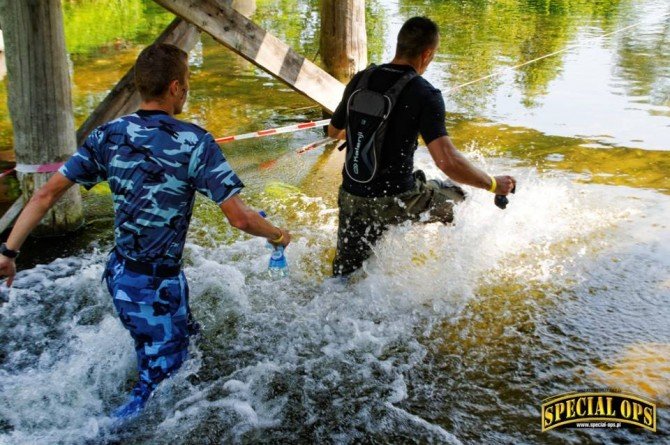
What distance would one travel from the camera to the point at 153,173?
2.94 metres

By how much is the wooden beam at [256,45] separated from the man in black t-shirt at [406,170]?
216 cm

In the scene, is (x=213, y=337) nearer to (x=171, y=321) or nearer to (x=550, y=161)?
(x=171, y=321)

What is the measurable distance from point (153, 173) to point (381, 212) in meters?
1.73

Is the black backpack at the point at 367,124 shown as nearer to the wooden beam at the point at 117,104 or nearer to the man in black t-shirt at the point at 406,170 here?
the man in black t-shirt at the point at 406,170

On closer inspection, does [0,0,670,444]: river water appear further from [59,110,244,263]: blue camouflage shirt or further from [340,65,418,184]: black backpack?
[59,110,244,263]: blue camouflage shirt

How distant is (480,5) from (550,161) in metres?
13.3

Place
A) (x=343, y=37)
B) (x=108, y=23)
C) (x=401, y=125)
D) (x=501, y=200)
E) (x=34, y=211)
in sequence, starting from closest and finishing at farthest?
(x=34, y=211)
(x=401, y=125)
(x=501, y=200)
(x=343, y=37)
(x=108, y=23)

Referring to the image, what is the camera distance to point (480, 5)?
1917cm

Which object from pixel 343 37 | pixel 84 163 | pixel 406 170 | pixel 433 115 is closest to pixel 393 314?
pixel 406 170

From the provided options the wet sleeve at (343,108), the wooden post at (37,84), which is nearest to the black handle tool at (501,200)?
the wet sleeve at (343,108)

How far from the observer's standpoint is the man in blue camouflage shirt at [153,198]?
2.91 meters

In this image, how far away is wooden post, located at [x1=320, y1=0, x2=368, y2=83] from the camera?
25.8ft

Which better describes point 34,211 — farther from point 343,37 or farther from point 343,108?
point 343,37

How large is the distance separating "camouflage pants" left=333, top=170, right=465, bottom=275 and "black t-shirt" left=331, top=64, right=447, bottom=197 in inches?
2.7
